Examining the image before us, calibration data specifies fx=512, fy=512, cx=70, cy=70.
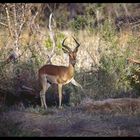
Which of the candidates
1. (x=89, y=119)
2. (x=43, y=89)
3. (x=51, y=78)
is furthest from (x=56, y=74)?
(x=89, y=119)

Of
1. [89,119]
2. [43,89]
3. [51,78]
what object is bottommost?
[89,119]

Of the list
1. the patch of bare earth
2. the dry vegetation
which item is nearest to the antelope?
the dry vegetation

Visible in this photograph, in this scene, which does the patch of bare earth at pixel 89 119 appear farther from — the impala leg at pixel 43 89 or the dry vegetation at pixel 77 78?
the impala leg at pixel 43 89

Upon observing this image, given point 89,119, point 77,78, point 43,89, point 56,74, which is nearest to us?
point 89,119

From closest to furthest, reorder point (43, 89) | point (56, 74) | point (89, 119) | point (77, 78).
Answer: point (89, 119)
point (56, 74)
point (43, 89)
point (77, 78)

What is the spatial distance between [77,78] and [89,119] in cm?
309

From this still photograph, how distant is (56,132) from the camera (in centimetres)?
816

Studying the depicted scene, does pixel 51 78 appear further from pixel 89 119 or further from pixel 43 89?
pixel 89 119

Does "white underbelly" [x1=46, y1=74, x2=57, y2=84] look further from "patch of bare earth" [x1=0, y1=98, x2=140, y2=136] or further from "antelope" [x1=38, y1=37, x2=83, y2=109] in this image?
"patch of bare earth" [x1=0, y1=98, x2=140, y2=136]

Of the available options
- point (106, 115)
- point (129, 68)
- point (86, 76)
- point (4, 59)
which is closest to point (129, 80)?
point (129, 68)

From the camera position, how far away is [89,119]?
8977 millimetres

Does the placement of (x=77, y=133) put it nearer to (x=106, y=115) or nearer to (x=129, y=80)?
(x=106, y=115)

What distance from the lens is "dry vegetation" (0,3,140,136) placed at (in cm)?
850

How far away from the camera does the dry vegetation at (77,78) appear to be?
335 inches
